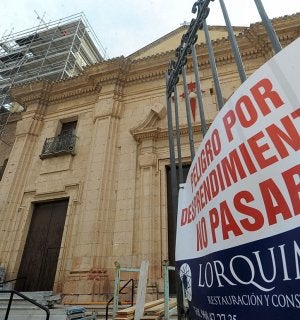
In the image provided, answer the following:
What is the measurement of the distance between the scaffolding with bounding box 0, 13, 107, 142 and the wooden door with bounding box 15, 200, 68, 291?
7.68m

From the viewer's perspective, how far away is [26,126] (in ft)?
37.1

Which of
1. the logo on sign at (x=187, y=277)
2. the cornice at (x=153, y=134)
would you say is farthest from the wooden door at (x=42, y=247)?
the logo on sign at (x=187, y=277)

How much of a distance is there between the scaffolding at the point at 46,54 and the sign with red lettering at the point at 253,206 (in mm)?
15235

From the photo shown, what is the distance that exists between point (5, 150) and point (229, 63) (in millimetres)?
9800

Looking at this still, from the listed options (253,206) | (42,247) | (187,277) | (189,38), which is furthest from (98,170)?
(253,206)

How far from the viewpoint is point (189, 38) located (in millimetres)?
2885

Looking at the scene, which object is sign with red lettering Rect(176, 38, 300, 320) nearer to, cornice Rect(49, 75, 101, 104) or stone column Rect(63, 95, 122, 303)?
stone column Rect(63, 95, 122, 303)

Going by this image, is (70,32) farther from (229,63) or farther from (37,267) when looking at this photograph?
(37,267)

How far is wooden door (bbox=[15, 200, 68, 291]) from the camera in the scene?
27.2 ft

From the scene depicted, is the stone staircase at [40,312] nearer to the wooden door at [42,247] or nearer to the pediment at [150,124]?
the wooden door at [42,247]

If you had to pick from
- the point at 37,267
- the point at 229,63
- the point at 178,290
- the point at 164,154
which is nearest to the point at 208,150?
the point at 178,290

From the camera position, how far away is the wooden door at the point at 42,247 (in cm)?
830

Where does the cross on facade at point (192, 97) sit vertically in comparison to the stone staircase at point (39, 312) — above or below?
above

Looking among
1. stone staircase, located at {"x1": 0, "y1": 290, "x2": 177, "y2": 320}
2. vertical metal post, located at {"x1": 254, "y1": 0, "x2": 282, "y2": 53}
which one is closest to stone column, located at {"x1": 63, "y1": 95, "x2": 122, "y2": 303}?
stone staircase, located at {"x1": 0, "y1": 290, "x2": 177, "y2": 320}
